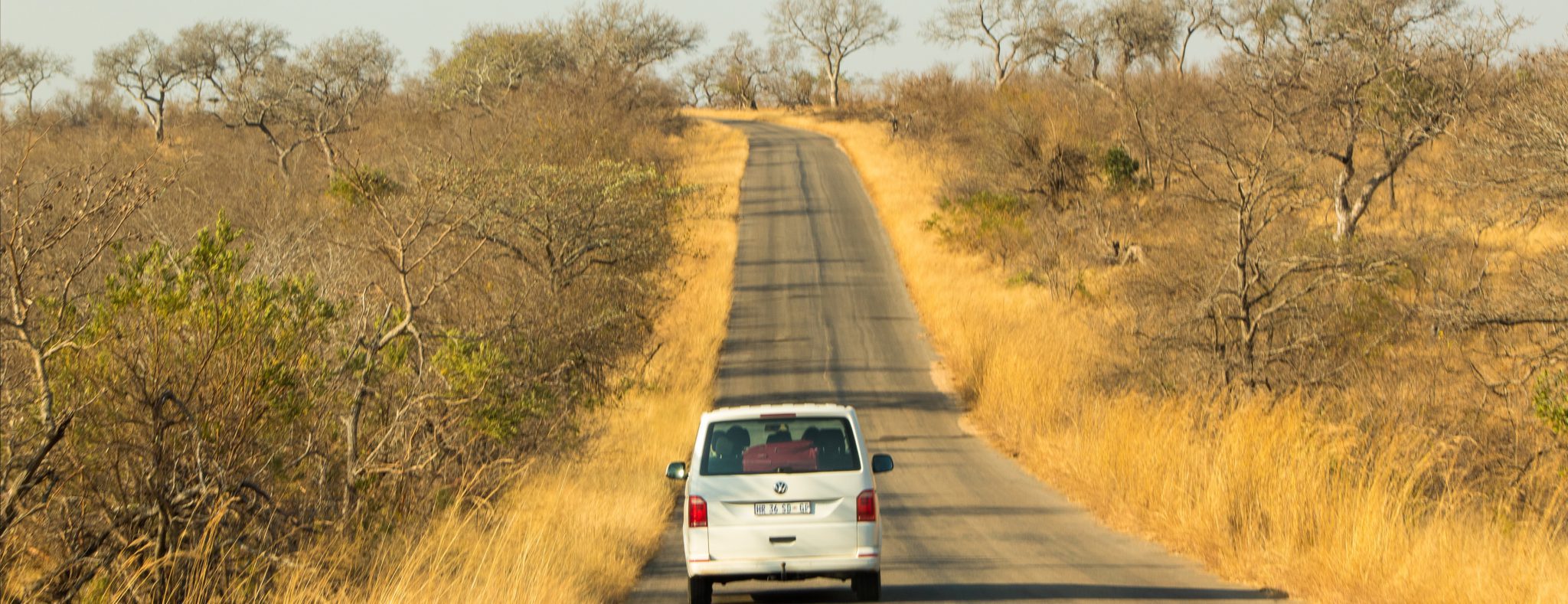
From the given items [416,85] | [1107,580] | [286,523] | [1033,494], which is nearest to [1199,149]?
[1033,494]

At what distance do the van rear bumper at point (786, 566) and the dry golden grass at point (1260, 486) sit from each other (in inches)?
136

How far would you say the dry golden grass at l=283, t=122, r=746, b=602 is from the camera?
8.63 metres

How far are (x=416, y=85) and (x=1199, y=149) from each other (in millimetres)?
50786

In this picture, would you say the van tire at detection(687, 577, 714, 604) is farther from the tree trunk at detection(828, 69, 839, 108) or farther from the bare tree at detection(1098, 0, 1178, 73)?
the tree trunk at detection(828, 69, 839, 108)

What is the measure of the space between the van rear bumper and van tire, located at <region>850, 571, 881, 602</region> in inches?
6.4

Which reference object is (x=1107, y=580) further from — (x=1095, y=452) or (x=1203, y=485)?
(x=1095, y=452)

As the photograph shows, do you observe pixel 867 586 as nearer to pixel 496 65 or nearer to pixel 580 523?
pixel 580 523

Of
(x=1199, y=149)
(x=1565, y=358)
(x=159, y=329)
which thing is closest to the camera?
(x=159, y=329)

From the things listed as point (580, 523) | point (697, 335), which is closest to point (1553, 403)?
point (580, 523)

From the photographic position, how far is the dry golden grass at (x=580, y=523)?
340 inches

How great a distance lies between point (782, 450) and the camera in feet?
31.9

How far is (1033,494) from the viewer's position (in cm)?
1667

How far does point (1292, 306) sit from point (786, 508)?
11226mm

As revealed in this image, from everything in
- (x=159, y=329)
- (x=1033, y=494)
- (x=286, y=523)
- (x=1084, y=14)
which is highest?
(x=1084, y=14)
